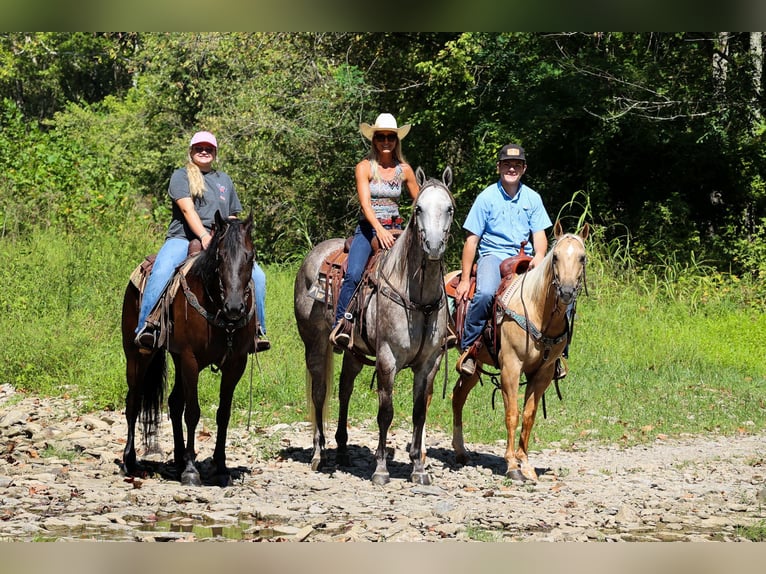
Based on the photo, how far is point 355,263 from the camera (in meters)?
9.53

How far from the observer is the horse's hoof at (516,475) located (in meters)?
9.24

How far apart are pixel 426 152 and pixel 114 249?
7.68 m

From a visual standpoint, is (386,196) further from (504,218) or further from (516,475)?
(516,475)

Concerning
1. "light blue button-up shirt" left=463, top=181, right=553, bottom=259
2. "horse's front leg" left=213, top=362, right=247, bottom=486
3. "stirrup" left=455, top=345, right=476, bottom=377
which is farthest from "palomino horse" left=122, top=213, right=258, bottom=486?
"light blue button-up shirt" left=463, top=181, right=553, bottom=259

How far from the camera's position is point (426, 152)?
23.1 m

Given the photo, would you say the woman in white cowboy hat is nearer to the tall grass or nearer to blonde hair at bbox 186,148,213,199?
the tall grass

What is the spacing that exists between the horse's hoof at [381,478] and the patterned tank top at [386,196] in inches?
88.1

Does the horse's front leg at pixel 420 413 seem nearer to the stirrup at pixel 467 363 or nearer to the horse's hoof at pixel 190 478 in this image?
the stirrup at pixel 467 363

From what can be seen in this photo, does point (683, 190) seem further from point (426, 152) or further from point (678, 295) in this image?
point (426, 152)

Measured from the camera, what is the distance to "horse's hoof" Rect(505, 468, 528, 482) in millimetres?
9243
